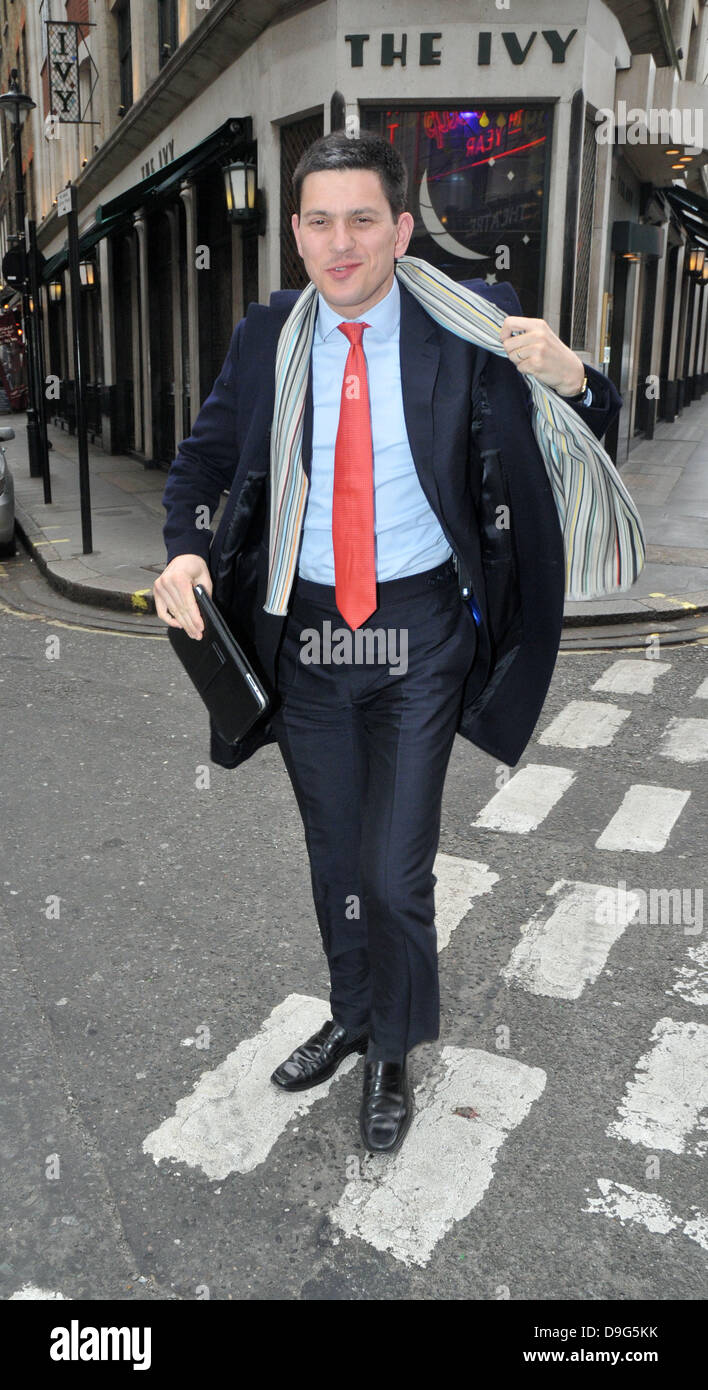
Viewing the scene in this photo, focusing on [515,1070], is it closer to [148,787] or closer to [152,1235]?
[152,1235]

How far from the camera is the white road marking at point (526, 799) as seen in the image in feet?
16.1

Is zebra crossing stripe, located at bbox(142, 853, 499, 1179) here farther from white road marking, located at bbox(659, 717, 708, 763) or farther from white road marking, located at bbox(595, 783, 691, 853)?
white road marking, located at bbox(659, 717, 708, 763)

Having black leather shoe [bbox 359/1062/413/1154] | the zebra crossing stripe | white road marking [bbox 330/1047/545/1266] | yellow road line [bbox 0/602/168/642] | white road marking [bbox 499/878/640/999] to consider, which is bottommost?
yellow road line [bbox 0/602/168/642]

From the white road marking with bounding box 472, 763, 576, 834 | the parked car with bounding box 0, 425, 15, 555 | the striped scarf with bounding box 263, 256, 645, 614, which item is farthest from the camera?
the parked car with bounding box 0, 425, 15, 555

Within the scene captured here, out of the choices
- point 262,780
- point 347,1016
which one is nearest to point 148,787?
point 262,780

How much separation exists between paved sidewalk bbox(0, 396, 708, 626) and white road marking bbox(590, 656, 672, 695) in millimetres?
995

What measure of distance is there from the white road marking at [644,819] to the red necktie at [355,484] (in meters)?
2.42

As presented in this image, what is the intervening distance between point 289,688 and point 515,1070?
124cm

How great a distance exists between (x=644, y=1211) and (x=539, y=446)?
5.73 feet

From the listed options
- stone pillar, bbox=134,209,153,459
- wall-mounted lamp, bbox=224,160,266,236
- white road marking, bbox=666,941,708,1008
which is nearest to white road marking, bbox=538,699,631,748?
white road marking, bbox=666,941,708,1008

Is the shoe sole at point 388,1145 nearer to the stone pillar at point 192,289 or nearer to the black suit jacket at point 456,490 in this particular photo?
the black suit jacket at point 456,490

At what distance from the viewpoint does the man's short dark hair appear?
2.52 meters

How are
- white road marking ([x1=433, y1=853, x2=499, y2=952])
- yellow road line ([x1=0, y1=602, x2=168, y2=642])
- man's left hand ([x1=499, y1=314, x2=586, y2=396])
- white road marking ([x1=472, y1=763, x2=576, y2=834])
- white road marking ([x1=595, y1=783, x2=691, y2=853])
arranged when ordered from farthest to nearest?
1. yellow road line ([x1=0, y1=602, x2=168, y2=642])
2. white road marking ([x1=472, y1=763, x2=576, y2=834])
3. white road marking ([x1=595, y1=783, x2=691, y2=853])
4. white road marking ([x1=433, y1=853, x2=499, y2=952])
5. man's left hand ([x1=499, y1=314, x2=586, y2=396])

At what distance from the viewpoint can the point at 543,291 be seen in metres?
12.1
